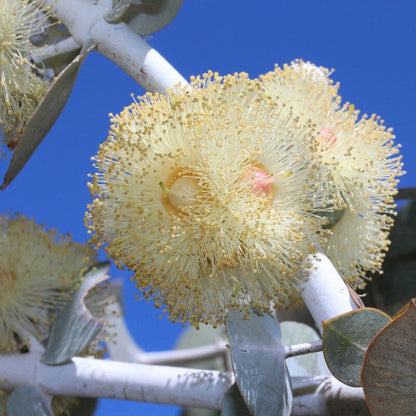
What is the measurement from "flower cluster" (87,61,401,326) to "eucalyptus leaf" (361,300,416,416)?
206mm

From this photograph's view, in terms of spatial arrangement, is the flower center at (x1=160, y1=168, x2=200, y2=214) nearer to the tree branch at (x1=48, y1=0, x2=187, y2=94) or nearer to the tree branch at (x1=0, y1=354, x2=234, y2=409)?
the tree branch at (x1=48, y1=0, x2=187, y2=94)

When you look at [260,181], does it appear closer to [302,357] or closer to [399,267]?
[302,357]

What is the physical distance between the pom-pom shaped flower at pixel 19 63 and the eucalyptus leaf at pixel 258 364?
18.9 inches

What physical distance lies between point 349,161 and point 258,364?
34cm

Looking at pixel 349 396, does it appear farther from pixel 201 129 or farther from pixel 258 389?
pixel 201 129

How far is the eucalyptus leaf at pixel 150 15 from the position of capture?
1072 millimetres

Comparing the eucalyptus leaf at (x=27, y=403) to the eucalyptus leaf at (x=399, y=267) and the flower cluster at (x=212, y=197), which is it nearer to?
the flower cluster at (x=212, y=197)

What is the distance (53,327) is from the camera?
3.94 ft

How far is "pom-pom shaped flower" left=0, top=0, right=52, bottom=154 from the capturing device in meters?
1.02

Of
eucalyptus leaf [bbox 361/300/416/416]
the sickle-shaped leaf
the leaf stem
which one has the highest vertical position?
the sickle-shaped leaf

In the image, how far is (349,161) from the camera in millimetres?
967

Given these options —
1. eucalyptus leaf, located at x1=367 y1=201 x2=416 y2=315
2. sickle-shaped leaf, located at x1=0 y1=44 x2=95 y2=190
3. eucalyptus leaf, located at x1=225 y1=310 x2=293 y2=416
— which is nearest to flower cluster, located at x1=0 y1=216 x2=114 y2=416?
sickle-shaped leaf, located at x1=0 y1=44 x2=95 y2=190

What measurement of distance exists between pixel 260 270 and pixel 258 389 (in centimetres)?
15

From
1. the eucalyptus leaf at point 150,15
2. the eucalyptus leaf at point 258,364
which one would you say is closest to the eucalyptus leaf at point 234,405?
the eucalyptus leaf at point 258,364
